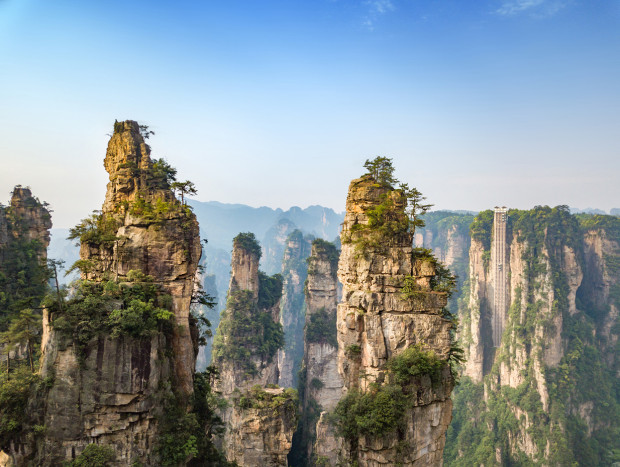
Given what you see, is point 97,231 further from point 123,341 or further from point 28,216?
point 28,216

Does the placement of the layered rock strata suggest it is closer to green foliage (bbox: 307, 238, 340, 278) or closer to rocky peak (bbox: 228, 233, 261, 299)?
green foliage (bbox: 307, 238, 340, 278)

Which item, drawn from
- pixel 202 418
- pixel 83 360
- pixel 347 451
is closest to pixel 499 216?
pixel 347 451

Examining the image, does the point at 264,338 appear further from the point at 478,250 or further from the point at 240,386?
the point at 478,250

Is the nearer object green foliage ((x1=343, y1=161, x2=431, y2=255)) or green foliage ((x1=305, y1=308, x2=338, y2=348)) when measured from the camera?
green foliage ((x1=343, y1=161, x2=431, y2=255))

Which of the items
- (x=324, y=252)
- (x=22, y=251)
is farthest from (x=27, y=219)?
(x=324, y=252)

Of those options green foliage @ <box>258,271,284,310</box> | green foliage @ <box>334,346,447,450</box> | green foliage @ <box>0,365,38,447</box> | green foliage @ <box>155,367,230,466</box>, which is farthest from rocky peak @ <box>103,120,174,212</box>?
green foliage @ <box>258,271,284,310</box>

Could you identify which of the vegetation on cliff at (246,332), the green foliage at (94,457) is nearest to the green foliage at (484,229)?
the vegetation on cliff at (246,332)
